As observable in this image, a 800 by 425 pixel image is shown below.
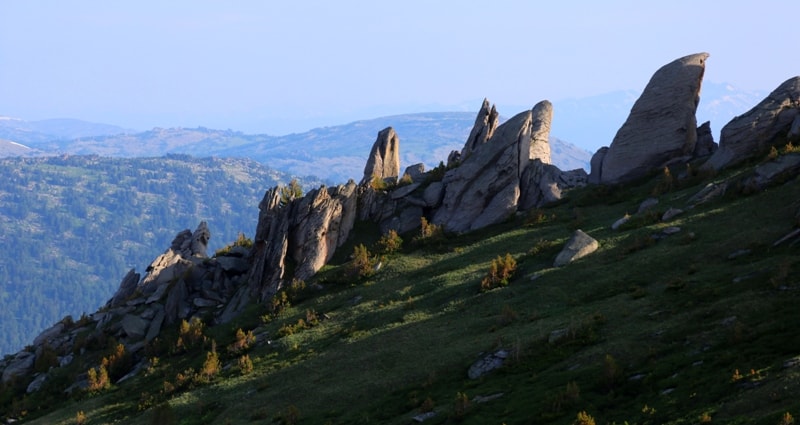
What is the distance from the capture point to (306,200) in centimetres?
6550

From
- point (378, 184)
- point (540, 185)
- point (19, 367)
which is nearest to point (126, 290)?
point (19, 367)

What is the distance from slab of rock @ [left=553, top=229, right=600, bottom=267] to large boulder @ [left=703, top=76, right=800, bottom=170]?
646 inches

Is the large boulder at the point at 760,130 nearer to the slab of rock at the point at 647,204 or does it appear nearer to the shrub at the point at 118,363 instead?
the slab of rock at the point at 647,204

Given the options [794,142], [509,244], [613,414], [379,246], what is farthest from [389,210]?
[613,414]

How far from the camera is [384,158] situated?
83.1m

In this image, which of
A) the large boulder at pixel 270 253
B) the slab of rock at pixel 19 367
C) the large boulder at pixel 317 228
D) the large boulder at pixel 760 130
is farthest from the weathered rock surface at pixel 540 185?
the slab of rock at pixel 19 367

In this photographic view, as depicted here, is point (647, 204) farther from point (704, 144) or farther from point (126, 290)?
point (126, 290)

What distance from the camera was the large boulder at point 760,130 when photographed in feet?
200

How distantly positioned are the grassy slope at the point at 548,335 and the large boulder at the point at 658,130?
426 centimetres

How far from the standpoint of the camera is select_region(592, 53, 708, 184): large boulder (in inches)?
2657

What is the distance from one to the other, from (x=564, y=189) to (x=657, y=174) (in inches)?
295

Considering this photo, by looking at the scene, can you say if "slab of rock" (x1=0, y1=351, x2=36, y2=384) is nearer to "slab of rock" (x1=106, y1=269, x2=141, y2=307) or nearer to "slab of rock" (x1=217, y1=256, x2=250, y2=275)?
"slab of rock" (x1=106, y1=269, x2=141, y2=307)

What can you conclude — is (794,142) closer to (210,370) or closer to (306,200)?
(306,200)

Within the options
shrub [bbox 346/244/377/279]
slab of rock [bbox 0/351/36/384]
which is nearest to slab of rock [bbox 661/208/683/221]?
shrub [bbox 346/244/377/279]
